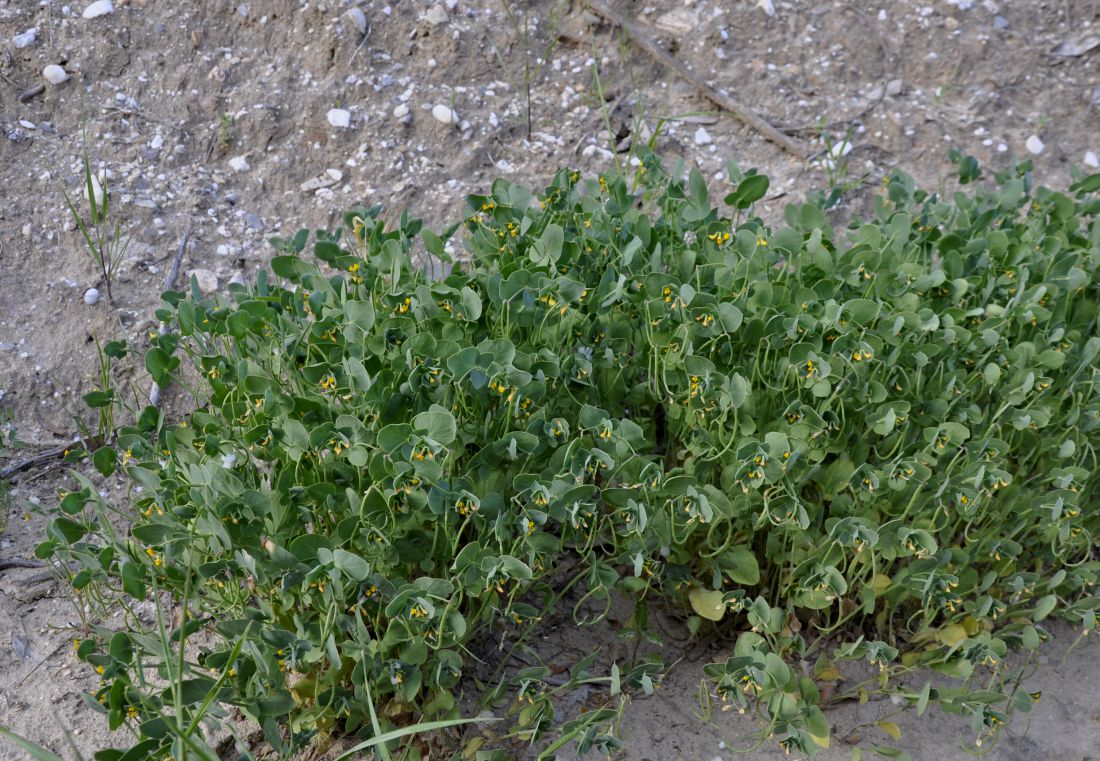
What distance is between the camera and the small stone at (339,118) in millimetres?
3932

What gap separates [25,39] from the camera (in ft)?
12.7

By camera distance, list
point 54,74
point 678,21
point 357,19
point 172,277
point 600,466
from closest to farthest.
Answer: point 600,466 → point 172,277 → point 54,74 → point 357,19 → point 678,21

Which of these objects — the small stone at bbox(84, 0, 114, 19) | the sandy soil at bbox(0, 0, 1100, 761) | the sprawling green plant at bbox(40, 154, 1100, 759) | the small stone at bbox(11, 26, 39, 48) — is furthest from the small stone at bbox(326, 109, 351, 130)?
the sprawling green plant at bbox(40, 154, 1100, 759)

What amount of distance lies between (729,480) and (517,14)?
2.77 m

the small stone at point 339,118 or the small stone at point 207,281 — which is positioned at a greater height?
the small stone at point 339,118

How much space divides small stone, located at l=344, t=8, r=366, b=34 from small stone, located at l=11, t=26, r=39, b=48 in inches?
45.6

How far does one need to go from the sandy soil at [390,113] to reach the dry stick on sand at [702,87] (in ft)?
0.15

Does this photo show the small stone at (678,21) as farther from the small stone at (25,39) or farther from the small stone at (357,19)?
the small stone at (25,39)

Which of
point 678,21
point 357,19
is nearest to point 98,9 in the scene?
point 357,19

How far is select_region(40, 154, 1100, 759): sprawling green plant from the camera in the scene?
1.99 meters

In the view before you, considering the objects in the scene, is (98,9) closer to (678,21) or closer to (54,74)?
(54,74)

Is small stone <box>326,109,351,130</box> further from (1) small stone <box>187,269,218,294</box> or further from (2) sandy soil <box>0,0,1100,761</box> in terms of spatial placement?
(1) small stone <box>187,269,218,294</box>

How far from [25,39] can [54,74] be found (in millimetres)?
183

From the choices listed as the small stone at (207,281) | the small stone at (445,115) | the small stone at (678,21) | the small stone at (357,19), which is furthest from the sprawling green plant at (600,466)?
the small stone at (678,21)
